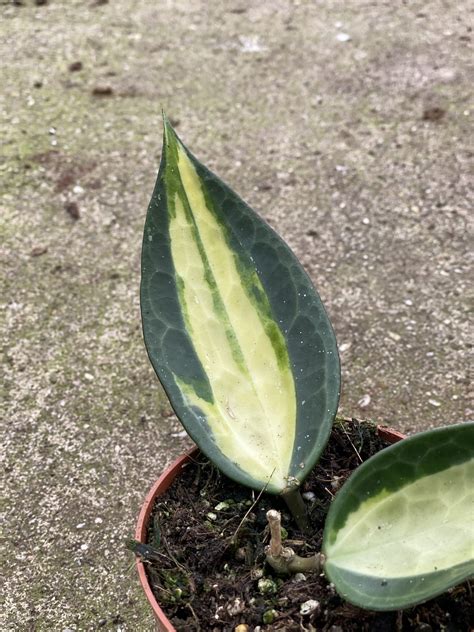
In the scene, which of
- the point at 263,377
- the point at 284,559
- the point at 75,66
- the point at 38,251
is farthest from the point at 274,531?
the point at 75,66

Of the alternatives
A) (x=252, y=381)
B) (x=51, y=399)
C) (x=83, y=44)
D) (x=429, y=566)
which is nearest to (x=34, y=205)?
(x=51, y=399)

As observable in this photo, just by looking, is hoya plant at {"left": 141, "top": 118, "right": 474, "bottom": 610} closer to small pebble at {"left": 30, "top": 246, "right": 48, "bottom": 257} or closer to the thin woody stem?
the thin woody stem

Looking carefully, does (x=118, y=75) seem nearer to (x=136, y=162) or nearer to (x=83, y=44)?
(x=83, y=44)

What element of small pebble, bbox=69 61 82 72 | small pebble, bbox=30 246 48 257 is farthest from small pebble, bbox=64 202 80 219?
small pebble, bbox=69 61 82 72

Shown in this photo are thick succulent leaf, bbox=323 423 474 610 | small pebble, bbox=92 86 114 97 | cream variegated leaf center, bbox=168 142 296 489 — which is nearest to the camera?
thick succulent leaf, bbox=323 423 474 610

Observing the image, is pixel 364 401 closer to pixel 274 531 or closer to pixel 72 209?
pixel 274 531
